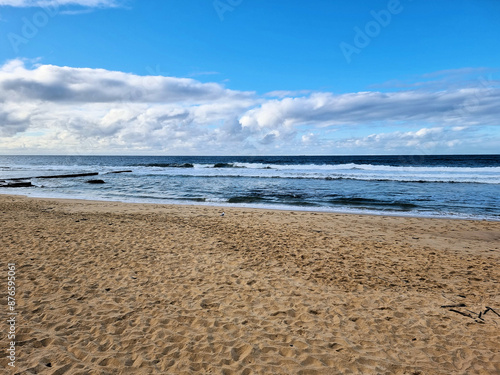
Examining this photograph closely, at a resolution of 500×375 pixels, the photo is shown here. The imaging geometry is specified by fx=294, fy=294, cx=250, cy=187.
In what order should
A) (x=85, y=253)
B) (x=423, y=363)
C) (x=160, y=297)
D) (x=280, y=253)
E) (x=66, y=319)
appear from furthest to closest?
1. (x=280, y=253)
2. (x=85, y=253)
3. (x=160, y=297)
4. (x=66, y=319)
5. (x=423, y=363)

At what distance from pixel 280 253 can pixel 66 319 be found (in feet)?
16.1

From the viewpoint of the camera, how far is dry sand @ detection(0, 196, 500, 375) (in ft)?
11.9

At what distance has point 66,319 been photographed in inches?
170

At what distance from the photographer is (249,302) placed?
503 centimetres

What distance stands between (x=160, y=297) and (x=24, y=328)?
1.88 meters

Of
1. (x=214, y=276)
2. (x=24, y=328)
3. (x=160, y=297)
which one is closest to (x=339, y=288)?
(x=214, y=276)

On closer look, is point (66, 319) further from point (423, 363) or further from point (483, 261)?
point (483, 261)

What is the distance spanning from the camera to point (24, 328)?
159 inches

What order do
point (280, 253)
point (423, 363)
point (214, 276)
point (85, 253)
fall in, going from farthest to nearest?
point (280, 253)
point (85, 253)
point (214, 276)
point (423, 363)

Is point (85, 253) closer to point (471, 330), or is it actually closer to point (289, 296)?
point (289, 296)

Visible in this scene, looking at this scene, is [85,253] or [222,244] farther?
[222,244]

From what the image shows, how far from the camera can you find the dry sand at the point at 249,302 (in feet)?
11.9

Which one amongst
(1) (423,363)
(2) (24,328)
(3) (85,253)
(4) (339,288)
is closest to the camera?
(1) (423,363)

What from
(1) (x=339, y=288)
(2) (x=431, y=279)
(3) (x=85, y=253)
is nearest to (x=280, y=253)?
(1) (x=339, y=288)
